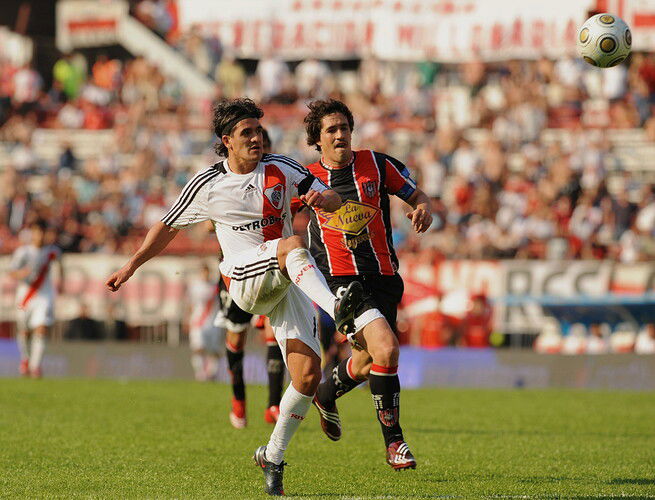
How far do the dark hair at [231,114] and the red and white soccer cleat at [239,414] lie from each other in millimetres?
4165

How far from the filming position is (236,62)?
1241 inches

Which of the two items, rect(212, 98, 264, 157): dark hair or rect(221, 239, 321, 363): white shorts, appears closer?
rect(221, 239, 321, 363): white shorts

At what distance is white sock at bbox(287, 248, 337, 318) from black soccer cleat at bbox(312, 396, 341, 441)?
2149mm

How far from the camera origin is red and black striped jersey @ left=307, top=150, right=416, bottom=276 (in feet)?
29.8

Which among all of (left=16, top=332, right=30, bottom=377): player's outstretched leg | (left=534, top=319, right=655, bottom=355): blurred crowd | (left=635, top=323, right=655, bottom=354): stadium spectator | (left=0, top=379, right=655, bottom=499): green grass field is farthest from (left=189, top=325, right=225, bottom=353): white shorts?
(left=635, top=323, right=655, bottom=354): stadium spectator

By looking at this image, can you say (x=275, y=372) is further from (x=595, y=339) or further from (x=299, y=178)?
(x=595, y=339)

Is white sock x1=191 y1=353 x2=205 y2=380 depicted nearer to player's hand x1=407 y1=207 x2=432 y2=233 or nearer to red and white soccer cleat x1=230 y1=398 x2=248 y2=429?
red and white soccer cleat x1=230 y1=398 x2=248 y2=429

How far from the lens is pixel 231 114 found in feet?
25.8

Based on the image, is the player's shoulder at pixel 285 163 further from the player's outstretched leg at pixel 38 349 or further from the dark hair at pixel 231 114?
the player's outstretched leg at pixel 38 349

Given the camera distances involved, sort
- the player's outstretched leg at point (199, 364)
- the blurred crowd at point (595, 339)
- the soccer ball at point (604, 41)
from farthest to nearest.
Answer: the blurred crowd at point (595, 339) → the player's outstretched leg at point (199, 364) → the soccer ball at point (604, 41)

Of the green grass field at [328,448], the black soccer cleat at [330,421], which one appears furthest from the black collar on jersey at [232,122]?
the black soccer cleat at [330,421]

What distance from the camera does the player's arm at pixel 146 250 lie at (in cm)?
780

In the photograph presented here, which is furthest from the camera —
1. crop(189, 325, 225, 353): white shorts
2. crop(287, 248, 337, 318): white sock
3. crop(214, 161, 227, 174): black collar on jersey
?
crop(189, 325, 225, 353): white shorts

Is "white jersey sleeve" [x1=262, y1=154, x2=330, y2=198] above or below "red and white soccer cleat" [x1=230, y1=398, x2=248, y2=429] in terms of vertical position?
above
